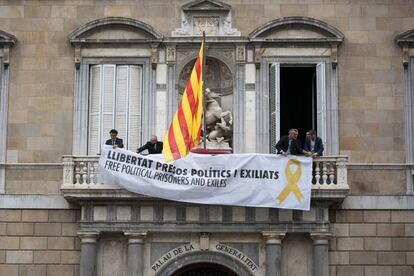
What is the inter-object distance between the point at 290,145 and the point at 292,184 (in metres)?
1.15

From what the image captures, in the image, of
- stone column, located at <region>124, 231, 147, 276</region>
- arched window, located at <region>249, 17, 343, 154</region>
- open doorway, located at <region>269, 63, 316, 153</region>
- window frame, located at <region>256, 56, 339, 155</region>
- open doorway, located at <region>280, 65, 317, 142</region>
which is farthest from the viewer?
open doorway, located at <region>280, 65, 317, 142</region>

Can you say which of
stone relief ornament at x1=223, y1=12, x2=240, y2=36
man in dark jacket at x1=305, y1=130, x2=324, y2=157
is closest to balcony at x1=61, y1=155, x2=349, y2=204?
man in dark jacket at x1=305, y1=130, x2=324, y2=157

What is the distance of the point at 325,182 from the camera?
27.6 metres

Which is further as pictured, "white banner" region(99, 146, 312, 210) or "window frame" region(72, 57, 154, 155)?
"window frame" region(72, 57, 154, 155)

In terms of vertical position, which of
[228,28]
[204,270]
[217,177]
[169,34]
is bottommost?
[204,270]

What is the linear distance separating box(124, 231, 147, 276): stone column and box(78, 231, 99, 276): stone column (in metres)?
0.93

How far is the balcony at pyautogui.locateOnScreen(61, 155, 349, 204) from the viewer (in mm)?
27359

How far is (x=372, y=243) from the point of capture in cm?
2808

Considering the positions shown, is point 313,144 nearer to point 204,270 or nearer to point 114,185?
point 204,270

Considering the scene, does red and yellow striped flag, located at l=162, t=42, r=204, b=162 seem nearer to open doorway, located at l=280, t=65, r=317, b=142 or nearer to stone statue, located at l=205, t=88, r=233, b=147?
stone statue, located at l=205, t=88, r=233, b=147

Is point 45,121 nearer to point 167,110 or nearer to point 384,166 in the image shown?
point 167,110

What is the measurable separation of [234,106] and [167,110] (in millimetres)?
1940

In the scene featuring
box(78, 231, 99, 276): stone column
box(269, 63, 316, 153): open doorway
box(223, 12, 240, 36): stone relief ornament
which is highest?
box(223, 12, 240, 36): stone relief ornament

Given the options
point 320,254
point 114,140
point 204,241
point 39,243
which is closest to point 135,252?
point 204,241
